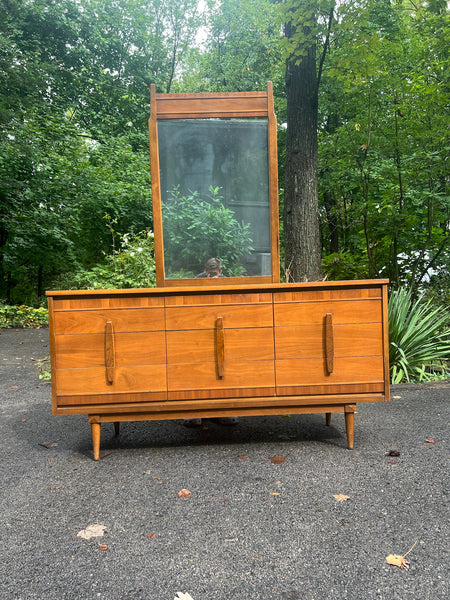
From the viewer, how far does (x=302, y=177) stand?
15.4ft

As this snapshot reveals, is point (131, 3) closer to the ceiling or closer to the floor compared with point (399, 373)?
closer to the ceiling

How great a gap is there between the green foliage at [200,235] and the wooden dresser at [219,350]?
1.63ft

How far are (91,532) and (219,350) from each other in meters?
1.20

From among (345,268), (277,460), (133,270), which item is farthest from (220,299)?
(345,268)

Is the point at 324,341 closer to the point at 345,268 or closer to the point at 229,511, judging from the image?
the point at 229,511

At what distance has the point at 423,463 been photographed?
2.60 metres

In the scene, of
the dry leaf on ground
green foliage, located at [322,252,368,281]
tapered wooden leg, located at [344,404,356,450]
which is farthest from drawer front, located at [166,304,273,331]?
green foliage, located at [322,252,368,281]

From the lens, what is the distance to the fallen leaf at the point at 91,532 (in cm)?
191

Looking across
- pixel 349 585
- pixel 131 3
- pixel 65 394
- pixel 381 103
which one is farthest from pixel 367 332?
pixel 131 3

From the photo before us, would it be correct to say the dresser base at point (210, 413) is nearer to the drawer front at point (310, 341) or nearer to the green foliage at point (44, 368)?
the drawer front at point (310, 341)

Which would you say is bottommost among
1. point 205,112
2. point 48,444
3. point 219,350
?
point 48,444

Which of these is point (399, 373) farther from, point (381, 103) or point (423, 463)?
point (381, 103)

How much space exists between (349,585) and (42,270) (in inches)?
514

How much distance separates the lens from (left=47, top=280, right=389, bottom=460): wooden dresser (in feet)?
8.64
